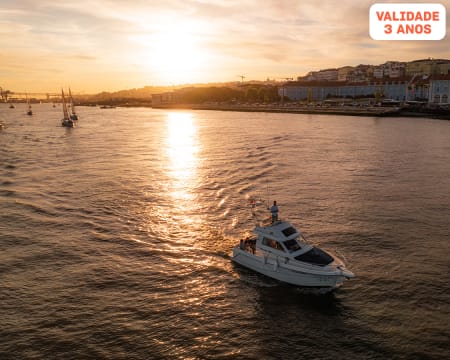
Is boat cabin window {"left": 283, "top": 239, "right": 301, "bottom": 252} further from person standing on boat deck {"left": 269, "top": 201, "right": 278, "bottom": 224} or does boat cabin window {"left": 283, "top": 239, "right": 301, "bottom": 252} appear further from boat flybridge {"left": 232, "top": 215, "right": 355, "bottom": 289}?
person standing on boat deck {"left": 269, "top": 201, "right": 278, "bottom": 224}

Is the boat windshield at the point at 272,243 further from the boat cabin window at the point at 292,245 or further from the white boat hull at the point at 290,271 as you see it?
the white boat hull at the point at 290,271

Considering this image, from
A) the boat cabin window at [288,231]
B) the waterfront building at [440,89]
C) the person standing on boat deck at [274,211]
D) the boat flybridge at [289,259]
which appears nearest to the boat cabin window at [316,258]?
the boat flybridge at [289,259]

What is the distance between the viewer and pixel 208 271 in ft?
78.7

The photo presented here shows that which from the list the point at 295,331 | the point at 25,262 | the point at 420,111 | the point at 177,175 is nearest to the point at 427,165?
the point at 177,175

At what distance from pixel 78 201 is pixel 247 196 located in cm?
1778

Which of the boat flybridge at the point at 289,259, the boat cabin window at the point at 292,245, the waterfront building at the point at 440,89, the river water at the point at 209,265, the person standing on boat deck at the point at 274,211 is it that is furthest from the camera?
the waterfront building at the point at 440,89

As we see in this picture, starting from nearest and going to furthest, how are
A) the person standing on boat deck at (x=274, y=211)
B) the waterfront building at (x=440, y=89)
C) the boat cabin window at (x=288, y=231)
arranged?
1. the boat cabin window at (x=288, y=231)
2. the person standing on boat deck at (x=274, y=211)
3. the waterfront building at (x=440, y=89)

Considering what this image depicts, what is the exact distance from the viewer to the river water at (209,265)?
699 inches

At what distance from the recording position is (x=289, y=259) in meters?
22.0

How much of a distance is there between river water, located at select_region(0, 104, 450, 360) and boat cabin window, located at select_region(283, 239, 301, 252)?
2472 millimetres

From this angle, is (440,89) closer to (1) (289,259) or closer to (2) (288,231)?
(2) (288,231)

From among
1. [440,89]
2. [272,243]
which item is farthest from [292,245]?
[440,89]

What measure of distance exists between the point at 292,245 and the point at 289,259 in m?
0.95

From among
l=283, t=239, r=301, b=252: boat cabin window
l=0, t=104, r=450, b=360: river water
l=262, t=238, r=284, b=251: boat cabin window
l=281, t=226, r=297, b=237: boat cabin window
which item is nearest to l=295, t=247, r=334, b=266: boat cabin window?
l=283, t=239, r=301, b=252: boat cabin window
